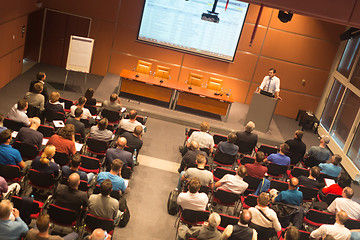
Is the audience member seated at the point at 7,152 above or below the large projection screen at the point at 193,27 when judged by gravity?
below

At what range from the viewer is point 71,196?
5531 millimetres

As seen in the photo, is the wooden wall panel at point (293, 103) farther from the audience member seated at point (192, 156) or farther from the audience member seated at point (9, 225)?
the audience member seated at point (9, 225)

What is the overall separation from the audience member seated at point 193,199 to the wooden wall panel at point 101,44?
8198 mm

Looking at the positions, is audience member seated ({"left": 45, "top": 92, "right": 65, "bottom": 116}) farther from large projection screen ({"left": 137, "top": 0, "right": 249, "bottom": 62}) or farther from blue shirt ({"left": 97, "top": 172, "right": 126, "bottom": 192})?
large projection screen ({"left": 137, "top": 0, "right": 249, "bottom": 62})

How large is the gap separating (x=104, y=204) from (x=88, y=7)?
8.98m

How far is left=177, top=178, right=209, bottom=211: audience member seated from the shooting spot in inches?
243

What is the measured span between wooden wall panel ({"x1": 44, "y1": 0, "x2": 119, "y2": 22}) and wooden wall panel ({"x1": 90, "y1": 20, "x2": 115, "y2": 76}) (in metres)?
0.28

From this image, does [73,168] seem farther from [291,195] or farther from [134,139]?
[291,195]

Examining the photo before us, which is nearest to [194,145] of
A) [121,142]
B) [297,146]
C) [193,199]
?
[121,142]

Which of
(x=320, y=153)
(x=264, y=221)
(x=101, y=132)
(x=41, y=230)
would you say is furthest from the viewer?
(x=320, y=153)

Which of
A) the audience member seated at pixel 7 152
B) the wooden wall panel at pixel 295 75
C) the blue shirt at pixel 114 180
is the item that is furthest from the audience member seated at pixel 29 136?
the wooden wall panel at pixel 295 75

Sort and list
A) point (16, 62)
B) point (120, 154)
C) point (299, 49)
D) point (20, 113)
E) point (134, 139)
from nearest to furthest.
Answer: point (120, 154), point (20, 113), point (134, 139), point (16, 62), point (299, 49)

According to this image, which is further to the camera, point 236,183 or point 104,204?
point 236,183

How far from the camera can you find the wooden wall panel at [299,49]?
42.6 ft
